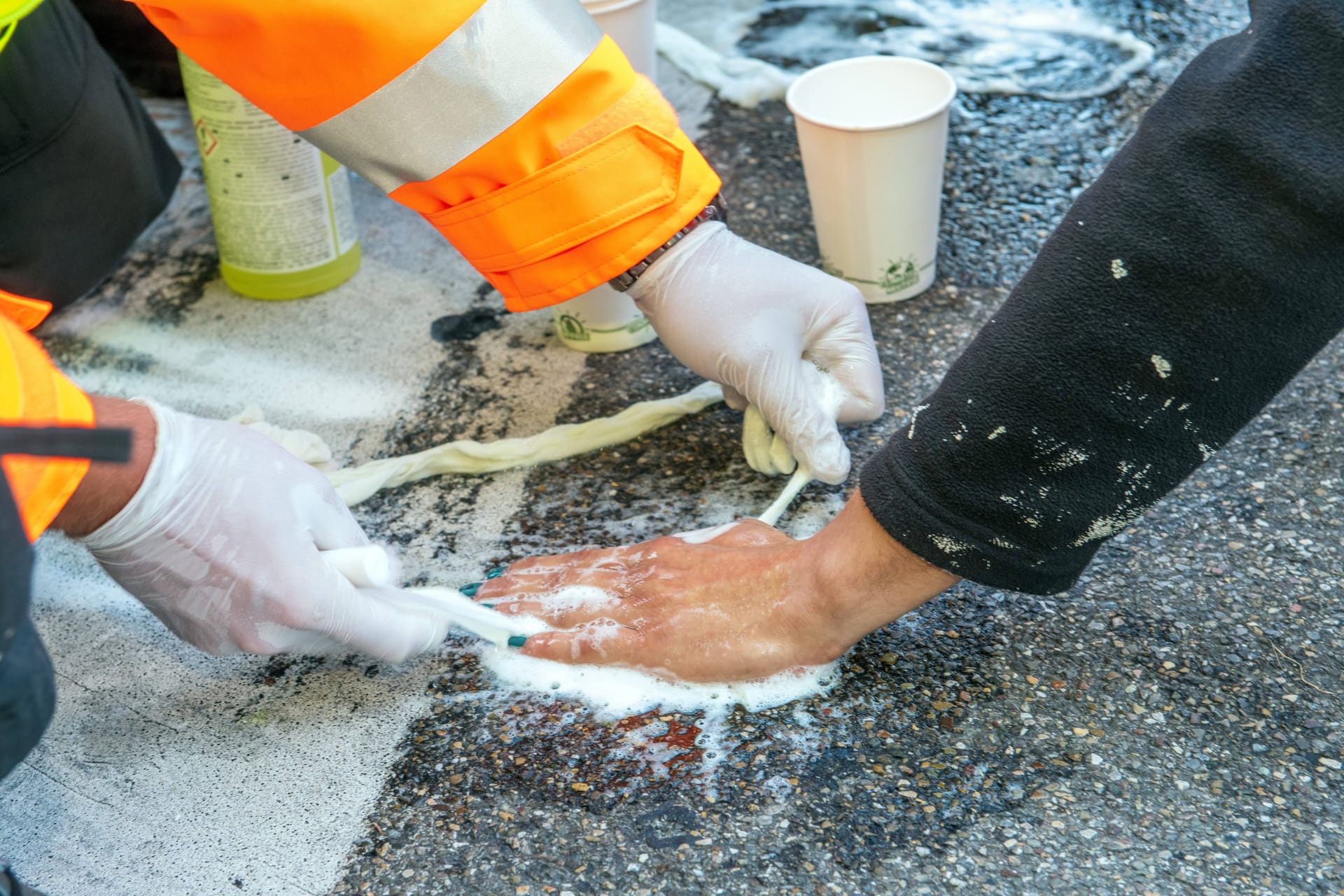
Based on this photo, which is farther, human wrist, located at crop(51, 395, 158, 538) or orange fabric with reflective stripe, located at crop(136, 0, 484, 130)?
orange fabric with reflective stripe, located at crop(136, 0, 484, 130)

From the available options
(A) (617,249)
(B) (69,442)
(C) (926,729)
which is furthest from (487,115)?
(C) (926,729)

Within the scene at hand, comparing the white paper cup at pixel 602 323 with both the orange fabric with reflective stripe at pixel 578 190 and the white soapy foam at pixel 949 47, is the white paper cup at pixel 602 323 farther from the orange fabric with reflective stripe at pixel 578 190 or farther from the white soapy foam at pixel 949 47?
the white soapy foam at pixel 949 47

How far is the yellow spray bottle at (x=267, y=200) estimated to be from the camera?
6.33ft

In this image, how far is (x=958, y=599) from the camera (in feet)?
4.65

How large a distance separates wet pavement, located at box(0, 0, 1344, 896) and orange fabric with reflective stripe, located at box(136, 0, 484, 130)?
0.61 meters

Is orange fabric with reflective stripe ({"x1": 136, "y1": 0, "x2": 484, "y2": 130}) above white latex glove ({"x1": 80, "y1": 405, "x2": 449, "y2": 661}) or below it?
above

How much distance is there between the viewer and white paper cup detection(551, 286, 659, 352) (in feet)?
6.18

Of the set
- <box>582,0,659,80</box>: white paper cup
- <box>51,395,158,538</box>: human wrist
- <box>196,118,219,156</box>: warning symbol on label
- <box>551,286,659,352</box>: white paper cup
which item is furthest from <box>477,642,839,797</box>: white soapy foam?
<box>196,118,219,156</box>: warning symbol on label

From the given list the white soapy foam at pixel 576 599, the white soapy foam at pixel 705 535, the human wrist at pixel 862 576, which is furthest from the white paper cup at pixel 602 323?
the human wrist at pixel 862 576

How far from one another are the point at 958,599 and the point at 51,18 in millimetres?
1820

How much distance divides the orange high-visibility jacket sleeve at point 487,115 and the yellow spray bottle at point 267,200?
0.53 metres

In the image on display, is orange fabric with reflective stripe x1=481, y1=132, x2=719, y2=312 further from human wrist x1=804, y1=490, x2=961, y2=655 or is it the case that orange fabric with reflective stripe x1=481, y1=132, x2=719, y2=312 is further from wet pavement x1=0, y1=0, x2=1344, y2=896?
human wrist x1=804, y1=490, x2=961, y2=655

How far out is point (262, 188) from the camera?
198 cm

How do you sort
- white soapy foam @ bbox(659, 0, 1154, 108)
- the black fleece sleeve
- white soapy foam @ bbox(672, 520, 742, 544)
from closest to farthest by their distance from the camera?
the black fleece sleeve < white soapy foam @ bbox(672, 520, 742, 544) < white soapy foam @ bbox(659, 0, 1154, 108)
